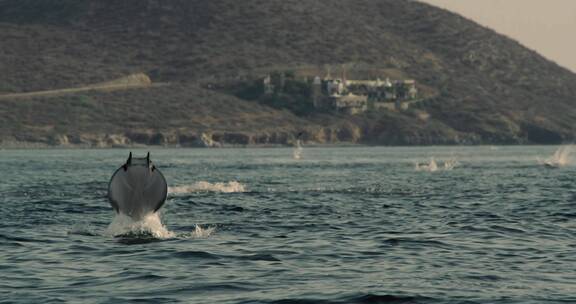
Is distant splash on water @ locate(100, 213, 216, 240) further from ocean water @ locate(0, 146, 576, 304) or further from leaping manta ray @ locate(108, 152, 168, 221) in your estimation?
leaping manta ray @ locate(108, 152, 168, 221)

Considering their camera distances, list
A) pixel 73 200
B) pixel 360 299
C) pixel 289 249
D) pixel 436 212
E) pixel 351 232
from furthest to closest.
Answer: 1. pixel 73 200
2. pixel 436 212
3. pixel 351 232
4. pixel 289 249
5. pixel 360 299

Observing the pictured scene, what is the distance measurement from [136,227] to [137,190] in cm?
118

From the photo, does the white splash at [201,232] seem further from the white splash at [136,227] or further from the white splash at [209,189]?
the white splash at [209,189]

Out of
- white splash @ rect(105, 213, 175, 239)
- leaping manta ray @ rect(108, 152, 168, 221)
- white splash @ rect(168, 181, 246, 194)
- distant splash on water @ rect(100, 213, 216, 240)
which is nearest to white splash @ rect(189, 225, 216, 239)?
distant splash on water @ rect(100, 213, 216, 240)

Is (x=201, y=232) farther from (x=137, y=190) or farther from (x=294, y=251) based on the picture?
(x=294, y=251)

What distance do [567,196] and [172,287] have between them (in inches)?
1229

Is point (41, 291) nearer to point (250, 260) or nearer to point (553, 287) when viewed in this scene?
point (250, 260)

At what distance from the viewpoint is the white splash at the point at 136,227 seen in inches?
1204

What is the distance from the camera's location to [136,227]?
31.1 m

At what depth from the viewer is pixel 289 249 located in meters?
26.8

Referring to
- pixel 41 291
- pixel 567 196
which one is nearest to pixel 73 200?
pixel 567 196

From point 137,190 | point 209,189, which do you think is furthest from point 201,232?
point 209,189

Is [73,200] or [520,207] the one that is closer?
[520,207]

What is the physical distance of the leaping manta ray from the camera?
101 ft
